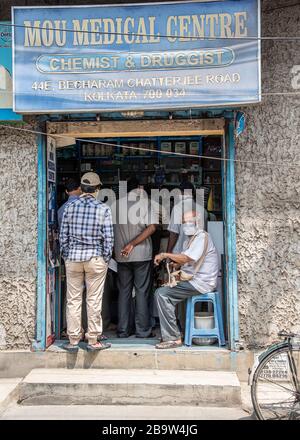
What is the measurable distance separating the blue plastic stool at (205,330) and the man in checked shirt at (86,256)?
2.80ft

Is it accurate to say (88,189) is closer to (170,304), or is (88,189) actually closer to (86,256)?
(86,256)

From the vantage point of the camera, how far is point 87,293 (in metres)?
5.46

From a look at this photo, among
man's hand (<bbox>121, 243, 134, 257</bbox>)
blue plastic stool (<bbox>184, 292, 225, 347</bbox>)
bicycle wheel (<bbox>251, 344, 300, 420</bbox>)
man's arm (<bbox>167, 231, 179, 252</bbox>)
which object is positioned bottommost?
bicycle wheel (<bbox>251, 344, 300, 420</bbox>)

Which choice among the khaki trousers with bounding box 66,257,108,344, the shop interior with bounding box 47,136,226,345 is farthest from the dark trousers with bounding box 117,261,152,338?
the shop interior with bounding box 47,136,226,345

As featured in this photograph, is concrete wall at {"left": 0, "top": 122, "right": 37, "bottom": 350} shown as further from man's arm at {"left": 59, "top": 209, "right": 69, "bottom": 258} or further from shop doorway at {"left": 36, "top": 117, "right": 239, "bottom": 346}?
shop doorway at {"left": 36, "top": 117, "right": 239, "bottom": 346}

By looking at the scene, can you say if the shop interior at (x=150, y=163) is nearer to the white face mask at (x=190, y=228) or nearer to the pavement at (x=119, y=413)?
the white face mask at (x=190, y=228)

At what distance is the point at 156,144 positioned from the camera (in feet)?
25.2

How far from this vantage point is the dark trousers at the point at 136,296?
238 inches

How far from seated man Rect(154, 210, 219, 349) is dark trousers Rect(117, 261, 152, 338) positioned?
526 millimetres

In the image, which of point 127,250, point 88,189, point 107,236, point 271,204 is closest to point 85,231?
point 107,236

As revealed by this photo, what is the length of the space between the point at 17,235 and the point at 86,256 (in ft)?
2.64

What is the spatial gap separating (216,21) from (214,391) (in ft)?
11.2

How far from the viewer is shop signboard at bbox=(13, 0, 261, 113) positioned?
4961 millimetres

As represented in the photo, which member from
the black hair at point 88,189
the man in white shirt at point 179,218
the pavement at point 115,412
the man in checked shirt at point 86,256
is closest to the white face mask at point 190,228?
the man in white shirt at point 179,218
